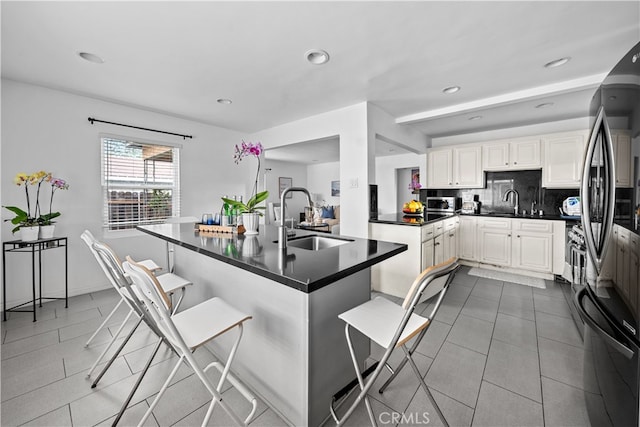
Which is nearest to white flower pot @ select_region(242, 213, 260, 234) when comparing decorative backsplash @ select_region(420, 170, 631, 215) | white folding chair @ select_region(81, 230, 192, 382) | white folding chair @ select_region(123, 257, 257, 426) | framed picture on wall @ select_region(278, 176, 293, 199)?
white folding chair @ select_region(81, 230, 192, 382)

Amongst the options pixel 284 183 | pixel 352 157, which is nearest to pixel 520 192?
pixel 352 157

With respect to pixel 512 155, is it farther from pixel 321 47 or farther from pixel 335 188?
pixel 335 188

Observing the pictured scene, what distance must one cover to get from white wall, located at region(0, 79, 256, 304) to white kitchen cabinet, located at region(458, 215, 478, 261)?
456 cm

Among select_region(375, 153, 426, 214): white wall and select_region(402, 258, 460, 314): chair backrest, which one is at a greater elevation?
select_region(375, 153, 426, 214): white wall

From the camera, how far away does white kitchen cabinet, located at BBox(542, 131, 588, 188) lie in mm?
3773

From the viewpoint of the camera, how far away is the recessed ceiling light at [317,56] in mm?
2229

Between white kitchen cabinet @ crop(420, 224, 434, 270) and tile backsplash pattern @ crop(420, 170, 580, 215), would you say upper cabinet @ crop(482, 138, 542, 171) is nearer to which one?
tile backsplash pattern @ crop(420, 170, 580, 215)

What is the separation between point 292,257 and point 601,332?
138 cm

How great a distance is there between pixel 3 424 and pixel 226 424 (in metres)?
1.19

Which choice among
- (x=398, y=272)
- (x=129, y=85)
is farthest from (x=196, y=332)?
(x=129, y=85)

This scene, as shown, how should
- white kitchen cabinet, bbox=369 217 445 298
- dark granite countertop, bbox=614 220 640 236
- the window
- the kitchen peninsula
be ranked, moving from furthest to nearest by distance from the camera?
the window < white kitchen cabinet, bbox=369 217 445 298 < the kitchen peninsula < dark granite countertop, bbox=614 220 640 236

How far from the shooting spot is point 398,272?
10.8 feet

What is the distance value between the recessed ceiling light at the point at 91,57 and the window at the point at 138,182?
53.6 inches

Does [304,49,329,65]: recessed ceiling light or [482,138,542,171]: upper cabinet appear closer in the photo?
[304,49,329,65]: recessed ceiling light
